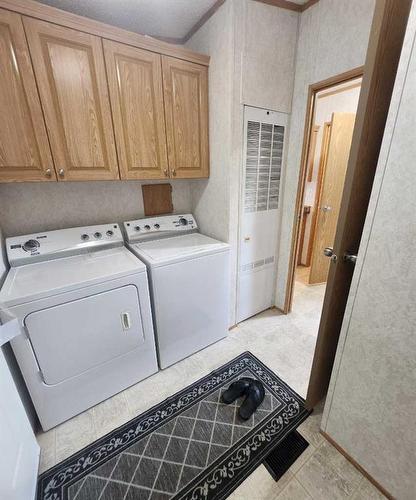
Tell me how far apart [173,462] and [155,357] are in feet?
2.06

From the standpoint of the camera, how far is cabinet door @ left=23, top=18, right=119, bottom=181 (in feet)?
4.14

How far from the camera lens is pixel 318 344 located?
128 cm

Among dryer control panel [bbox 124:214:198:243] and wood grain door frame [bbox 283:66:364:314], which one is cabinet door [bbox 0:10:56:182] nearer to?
dryer control panel [bbox 124:214:198:243]

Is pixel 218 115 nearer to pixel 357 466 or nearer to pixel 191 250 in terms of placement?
pixel 191 250

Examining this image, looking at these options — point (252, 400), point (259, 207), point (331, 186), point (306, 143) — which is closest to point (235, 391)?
point (252, 400)

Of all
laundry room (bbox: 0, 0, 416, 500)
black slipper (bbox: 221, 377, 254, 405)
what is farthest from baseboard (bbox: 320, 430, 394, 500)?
black slipper (bbox: 221, 377, 254, 405)

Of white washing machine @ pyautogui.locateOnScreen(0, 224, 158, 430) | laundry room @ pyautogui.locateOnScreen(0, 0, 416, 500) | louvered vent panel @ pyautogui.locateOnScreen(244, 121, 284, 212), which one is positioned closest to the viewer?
laundry room @ pyautogui.locateOnScreen(0, 0, 416, 500)

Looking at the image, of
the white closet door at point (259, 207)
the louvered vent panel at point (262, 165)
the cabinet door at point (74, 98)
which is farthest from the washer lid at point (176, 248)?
the cabinet door at point (74, 98)

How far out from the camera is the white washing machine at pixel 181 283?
160cm

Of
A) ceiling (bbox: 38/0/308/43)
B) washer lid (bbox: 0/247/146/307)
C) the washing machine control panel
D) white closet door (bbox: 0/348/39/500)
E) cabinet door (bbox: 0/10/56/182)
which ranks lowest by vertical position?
white closet door (bbox: 0/348/39/500)

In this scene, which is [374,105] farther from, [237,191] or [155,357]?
[155,357]

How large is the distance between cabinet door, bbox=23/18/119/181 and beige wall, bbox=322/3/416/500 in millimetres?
1529

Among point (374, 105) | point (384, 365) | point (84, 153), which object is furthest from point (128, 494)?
point (374, 105)

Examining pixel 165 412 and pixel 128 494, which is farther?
pixel 165 412
